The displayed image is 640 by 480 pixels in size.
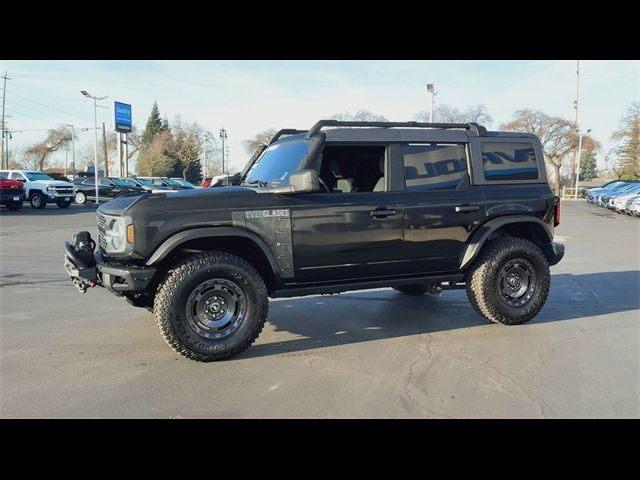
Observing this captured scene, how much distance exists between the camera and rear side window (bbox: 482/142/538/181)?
19.4 ft

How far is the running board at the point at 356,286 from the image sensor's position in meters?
5.02

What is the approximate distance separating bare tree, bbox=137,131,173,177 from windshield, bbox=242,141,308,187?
60.0 metres

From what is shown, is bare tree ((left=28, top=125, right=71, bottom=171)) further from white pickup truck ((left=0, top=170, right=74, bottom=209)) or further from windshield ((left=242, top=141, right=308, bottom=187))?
windshield ((left=242, top=141, right=308, bottom=187))

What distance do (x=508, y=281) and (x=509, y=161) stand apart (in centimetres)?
142

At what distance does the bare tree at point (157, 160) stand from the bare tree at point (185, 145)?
91 cm

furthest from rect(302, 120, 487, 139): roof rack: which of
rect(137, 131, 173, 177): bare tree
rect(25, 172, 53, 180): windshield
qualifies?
rect(137, 131, 173, 177): bare tree

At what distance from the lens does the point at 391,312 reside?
6539 millimetres

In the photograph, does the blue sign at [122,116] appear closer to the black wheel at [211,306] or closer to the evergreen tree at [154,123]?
the evergreen tree at [154,123]

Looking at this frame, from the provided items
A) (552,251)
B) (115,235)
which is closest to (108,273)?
(115,235)

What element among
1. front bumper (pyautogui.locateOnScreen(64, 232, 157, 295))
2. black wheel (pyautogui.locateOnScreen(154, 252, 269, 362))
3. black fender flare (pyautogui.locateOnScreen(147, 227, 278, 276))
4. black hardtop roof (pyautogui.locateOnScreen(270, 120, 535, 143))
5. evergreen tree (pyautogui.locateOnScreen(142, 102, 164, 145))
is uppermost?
evergreen tree (pyautogui.locateOnScreen(142, 102, 164, 145))

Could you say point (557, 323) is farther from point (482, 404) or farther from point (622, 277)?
point (622, 277)

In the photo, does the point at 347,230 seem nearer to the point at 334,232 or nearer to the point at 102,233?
the point at 334,232
